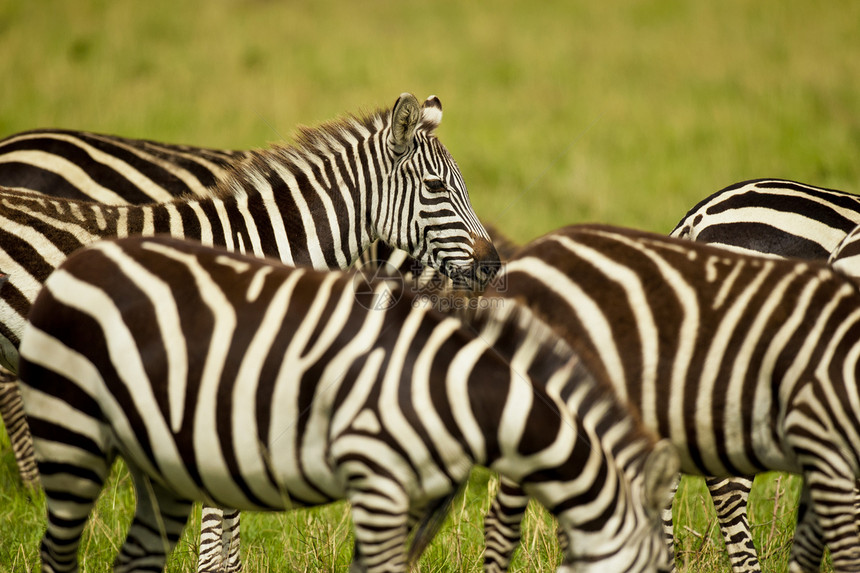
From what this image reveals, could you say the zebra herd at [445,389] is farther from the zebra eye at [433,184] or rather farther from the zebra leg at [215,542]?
the zebra eye at [433,184]

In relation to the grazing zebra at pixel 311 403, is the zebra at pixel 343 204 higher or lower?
higher

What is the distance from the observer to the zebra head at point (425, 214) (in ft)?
19.1

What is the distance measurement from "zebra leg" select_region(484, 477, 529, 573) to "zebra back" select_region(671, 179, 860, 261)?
2.38m

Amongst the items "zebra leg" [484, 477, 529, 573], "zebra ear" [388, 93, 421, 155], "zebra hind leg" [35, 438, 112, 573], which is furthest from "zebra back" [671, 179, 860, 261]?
"zebra hind leg" [35, 438, 112, 573]

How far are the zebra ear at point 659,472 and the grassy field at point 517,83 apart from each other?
26.5ft

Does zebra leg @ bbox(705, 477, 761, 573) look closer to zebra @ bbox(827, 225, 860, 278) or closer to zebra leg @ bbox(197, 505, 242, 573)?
zebra @ bbox(827, 225, 860, 278)

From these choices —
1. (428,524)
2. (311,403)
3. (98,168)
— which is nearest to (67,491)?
(311,403)

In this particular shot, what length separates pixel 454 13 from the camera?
793 inches

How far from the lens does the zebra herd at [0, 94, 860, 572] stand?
3.23 m

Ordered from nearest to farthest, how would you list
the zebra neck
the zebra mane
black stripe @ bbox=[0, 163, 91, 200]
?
1. the zebra neck
2. the zebra mane
3. black stripe @ bbox=[0, 163, 91, 200]

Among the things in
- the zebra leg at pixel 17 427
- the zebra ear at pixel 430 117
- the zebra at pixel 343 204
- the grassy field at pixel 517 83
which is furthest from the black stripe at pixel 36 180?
the grassy field at pixel 517 83

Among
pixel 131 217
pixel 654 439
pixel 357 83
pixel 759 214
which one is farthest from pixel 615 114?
pixel 654 439

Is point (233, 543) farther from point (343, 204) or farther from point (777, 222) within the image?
point (777, 222)

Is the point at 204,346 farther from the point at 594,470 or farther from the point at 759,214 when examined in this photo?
the point at 759,214
